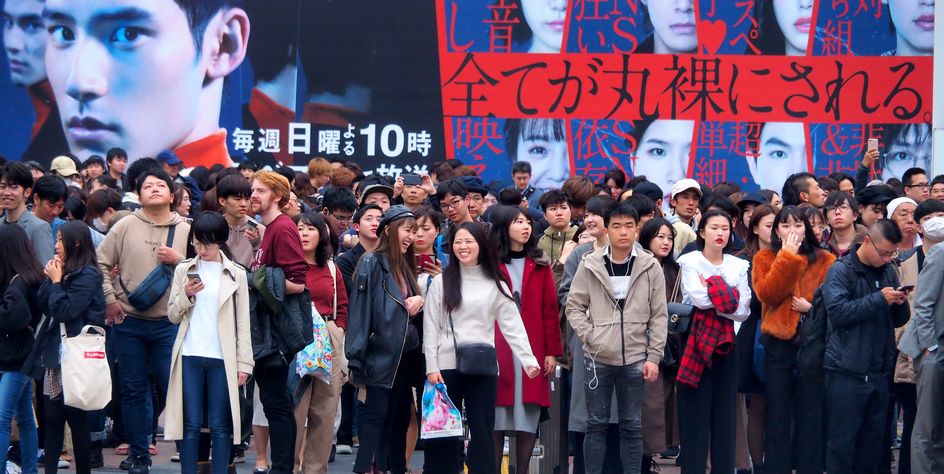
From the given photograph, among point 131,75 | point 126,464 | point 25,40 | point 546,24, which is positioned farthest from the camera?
point 25,40

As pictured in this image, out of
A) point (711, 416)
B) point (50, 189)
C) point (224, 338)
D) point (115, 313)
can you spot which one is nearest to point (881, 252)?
point (711, 416)

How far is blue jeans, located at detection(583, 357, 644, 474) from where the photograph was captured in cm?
872

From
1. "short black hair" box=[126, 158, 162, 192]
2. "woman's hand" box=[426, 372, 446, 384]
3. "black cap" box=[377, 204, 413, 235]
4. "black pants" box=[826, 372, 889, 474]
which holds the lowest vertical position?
"black pants" box=[826, 372, 889, 474]

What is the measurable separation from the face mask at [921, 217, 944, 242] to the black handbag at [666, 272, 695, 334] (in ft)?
5.63

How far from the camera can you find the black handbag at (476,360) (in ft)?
27.9

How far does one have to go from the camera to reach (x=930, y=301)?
8703 mm

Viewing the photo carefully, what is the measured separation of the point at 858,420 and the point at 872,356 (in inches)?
17.1

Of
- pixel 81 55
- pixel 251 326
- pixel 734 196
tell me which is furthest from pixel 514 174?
pixel 251 326

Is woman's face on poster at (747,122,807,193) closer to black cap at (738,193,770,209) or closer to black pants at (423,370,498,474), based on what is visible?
black cap at (738,193,770,209)

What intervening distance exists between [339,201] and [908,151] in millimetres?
7790

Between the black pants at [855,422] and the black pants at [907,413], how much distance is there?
0.56 m

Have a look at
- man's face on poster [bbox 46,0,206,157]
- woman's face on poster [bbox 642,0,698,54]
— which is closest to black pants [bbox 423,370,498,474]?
woman's face on poster [bbox 642,0,698,54]

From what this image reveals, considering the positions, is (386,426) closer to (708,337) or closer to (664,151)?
(708,337)

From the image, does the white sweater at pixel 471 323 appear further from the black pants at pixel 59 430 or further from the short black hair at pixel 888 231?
the short black hair at pixel 888 231
